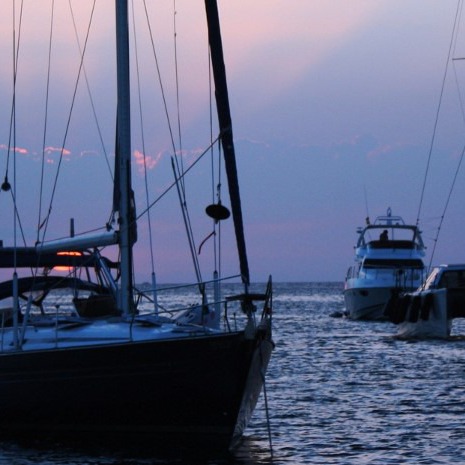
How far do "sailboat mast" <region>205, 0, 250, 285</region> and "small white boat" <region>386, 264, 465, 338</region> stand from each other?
84.0ft

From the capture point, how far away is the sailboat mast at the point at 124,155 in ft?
61.7

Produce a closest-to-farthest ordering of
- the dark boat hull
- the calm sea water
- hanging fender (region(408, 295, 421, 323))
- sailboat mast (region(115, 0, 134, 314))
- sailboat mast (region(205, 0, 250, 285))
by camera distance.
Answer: the dark boat hull → sailboat mast (region(205, 0, 250, 285)) → the calm sea water → sailboat mast (region(115, 0, 134, 314)) → hanging fender (region(408, 295, 421, 323))

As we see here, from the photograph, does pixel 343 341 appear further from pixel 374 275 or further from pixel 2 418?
pixel 2 418

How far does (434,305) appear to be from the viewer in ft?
141

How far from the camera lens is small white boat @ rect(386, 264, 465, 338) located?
1672 inches

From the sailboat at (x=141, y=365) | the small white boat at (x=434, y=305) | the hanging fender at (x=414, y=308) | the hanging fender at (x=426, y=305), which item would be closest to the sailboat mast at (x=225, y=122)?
the sailboat at (x=141, y=365)

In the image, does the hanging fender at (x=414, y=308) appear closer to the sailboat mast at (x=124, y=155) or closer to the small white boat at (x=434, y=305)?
the small white boat at (x=434, y=305)

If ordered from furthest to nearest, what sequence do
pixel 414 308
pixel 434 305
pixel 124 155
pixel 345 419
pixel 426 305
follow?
pixel 414 308 → pixel 426 305 → pixel 434 305 → pixel 345 419 → pixel 124 155

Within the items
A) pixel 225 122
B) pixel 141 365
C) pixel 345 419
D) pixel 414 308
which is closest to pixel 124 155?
pixel 225 122

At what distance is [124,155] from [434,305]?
1006 inches

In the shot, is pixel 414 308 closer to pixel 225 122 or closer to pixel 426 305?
pixel 426 305

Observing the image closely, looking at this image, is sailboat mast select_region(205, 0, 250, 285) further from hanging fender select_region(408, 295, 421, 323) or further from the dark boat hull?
hanging fender select_region(408, 295, 421, 323)

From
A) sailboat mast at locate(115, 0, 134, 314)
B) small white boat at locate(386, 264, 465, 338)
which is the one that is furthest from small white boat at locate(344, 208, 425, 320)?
sailboat mast at locate(115, 0, 134, 314)

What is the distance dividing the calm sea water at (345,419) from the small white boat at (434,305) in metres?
3.87
